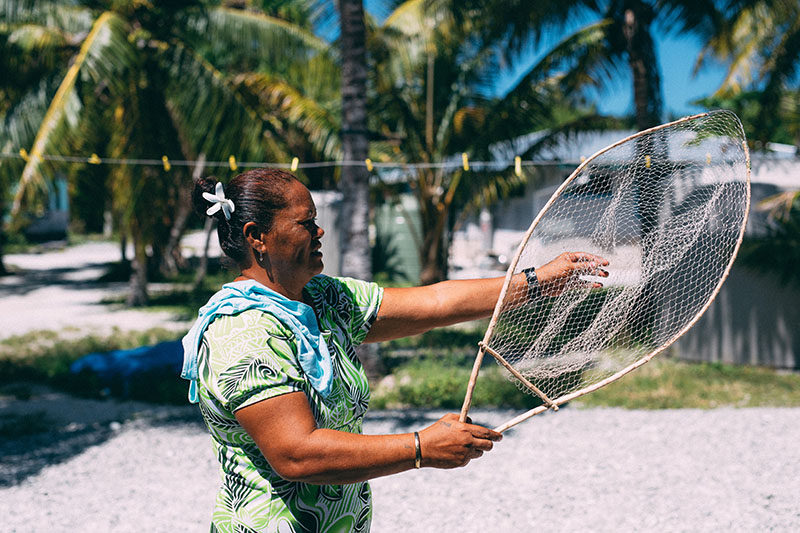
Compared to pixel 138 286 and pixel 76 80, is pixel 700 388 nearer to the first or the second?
pixel 76 80

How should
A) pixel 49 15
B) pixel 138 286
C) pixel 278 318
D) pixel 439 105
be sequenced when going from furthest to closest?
pixel 138 286
pixel 49 15
pixel 439 105
pixel 278 318

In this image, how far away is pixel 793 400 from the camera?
6992 millimetres

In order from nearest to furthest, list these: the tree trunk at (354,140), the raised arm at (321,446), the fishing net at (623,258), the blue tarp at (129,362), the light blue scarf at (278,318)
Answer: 1. the raised arm at (321,446)
2. the light blue scarf at (278,318)
3. the fishing net at (623,258)
4. the tree trunk at (354,140)
5. the blue tarp at (129,362)

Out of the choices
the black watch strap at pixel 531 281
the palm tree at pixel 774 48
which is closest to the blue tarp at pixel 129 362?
the black watch strap at pixel 531 281

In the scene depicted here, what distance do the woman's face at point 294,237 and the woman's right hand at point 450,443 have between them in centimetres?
49

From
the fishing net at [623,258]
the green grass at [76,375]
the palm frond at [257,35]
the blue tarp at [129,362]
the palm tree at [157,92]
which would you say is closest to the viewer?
the fishing net at [623,258]

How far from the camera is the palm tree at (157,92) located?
8977mm

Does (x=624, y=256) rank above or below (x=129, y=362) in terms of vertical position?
above

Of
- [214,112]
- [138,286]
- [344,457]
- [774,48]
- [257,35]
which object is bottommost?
[138,286]

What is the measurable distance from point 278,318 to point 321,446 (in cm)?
32

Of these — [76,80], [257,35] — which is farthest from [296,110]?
[76,80]

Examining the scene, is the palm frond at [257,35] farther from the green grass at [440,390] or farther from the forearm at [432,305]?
the forearm at [432,305]

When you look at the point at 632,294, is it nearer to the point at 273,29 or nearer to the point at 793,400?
the point at 793,400

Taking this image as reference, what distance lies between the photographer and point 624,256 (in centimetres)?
266
